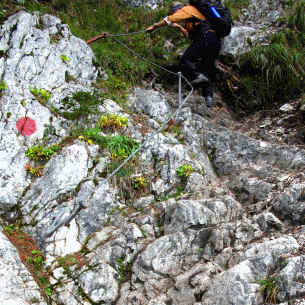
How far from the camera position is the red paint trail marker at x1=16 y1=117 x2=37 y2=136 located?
5.41m

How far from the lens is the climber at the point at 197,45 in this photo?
22.3 feet

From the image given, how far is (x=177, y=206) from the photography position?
4.46m

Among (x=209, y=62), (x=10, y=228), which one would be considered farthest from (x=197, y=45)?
(x=10, y=228)

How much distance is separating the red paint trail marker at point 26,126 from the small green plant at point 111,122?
4.55 feet

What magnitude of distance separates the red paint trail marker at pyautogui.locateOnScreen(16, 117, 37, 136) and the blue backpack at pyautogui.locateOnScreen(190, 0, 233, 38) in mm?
4975

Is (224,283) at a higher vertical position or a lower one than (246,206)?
lower

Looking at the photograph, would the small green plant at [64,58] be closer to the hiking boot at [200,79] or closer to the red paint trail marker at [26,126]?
the red paint trail marker at [26,126]

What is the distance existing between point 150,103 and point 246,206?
3750mm

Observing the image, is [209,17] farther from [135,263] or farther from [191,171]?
[135,263]

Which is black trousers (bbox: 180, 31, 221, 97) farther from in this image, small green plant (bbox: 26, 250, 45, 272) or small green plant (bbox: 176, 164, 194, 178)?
small green plant (bbox: 26, 250, 45, 272)

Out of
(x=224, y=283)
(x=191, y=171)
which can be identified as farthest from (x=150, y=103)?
(x=224, y=283)

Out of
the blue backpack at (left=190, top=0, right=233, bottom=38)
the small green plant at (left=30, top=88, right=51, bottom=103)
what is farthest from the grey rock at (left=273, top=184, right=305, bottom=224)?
the small green plant at (left=30, top=88, right=51, bottom=103)

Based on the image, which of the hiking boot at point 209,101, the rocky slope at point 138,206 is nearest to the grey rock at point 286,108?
the rocky slope at point 138,206

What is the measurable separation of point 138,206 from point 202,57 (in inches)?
179
